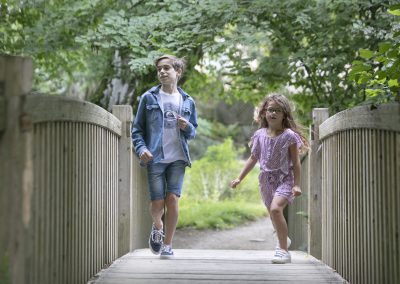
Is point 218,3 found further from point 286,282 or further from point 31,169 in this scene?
point 31,169

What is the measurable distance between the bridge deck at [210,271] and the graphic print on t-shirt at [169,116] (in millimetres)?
1078

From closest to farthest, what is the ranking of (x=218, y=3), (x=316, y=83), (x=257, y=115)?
(x=257, y=115)
(x=218, y=3)
(x=316, y=83)

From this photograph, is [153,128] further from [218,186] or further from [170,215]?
[218,186]

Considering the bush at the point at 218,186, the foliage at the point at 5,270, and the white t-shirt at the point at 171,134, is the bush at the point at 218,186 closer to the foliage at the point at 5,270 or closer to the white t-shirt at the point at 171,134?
the white t-shirt at the point at 171,134

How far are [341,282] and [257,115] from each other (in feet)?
6.16

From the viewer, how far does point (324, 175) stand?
556cm

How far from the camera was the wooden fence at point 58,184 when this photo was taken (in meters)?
2.56

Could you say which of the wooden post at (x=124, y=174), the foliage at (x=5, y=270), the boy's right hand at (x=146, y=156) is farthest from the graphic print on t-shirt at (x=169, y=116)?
the foliage at (x=5, y=270)

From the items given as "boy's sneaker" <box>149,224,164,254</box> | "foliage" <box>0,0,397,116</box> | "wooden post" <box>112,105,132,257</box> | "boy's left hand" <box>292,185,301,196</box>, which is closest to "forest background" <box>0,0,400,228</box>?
"foliage" <box>0,0,397,116</box>

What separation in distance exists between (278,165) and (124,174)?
4.51 ft

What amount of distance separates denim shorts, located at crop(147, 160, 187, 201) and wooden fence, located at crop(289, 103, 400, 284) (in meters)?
1.21

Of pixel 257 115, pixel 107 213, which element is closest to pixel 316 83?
pixel 257 115

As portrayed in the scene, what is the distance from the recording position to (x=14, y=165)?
2.59 metres

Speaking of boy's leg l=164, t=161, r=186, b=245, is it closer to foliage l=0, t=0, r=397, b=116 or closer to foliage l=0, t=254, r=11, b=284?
foliage l=0, t=0, r=397, b=116
